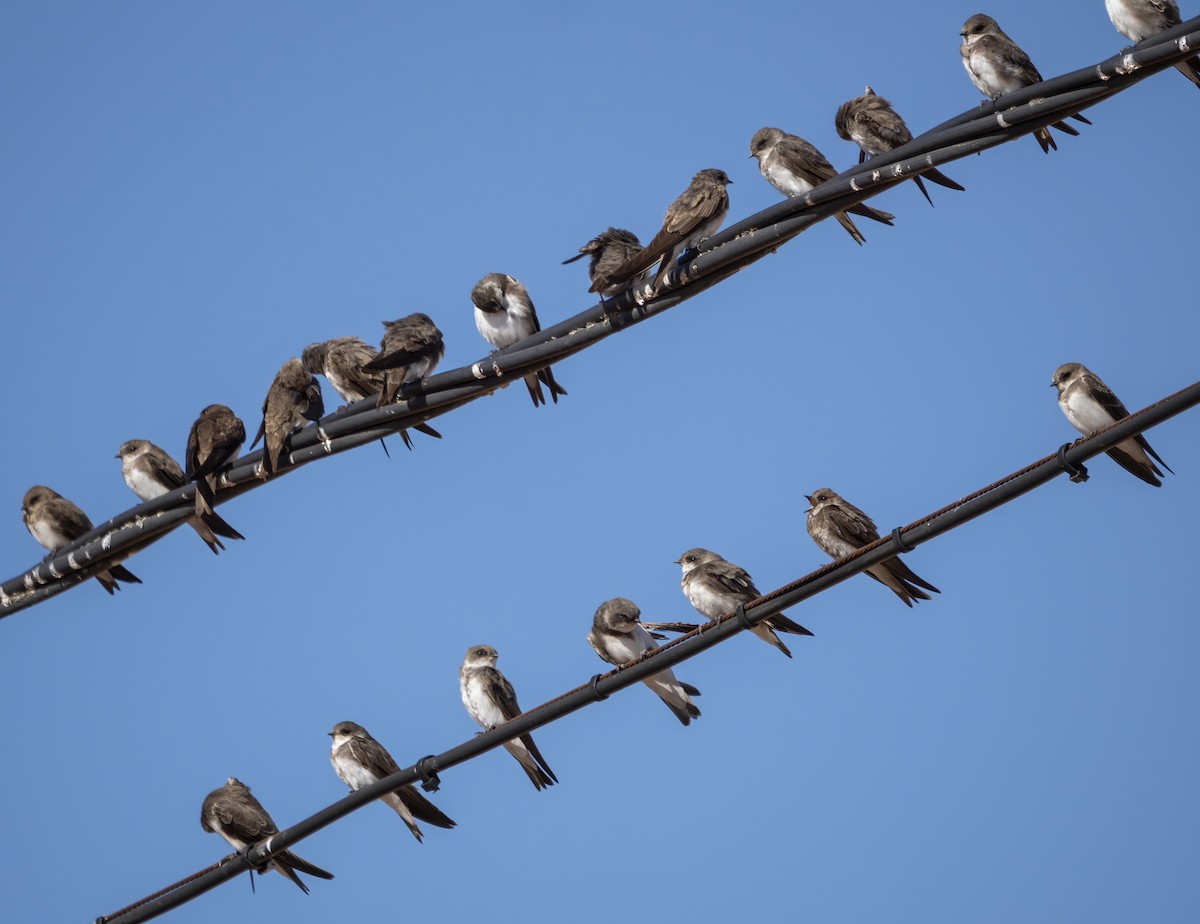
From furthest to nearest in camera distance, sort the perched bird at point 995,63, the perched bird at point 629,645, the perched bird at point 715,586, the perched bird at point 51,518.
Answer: the perched bird at point 51,518 < the perched bird at point 995,63 < the perched bird at point 715,586 < the perched bird at point 629,645

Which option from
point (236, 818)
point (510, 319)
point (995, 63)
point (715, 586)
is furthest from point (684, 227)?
point (236, 818)

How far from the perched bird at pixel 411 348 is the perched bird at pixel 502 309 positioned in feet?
5.17

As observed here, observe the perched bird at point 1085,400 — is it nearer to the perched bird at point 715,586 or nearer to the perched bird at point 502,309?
the perched bird at point 715,586

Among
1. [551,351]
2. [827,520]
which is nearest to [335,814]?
[551,351]

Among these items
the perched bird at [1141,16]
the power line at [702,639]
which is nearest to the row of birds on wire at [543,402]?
the perched bird at [1141,16]

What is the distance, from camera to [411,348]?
12.7 meters

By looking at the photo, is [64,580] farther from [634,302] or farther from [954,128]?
[954,128]

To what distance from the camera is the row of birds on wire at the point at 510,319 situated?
10523 millimetres

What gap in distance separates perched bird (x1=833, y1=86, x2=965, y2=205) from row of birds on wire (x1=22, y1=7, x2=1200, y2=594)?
0.01m

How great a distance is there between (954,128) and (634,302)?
1.76 m

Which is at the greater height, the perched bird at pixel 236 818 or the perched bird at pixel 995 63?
the perched bird at pixel 995 63

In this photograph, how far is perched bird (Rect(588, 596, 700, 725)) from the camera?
41.6 feet

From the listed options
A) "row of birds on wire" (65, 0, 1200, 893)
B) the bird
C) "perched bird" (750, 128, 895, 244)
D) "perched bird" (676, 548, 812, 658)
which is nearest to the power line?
"row of birds on wire" (65, 0, 1200, 893)

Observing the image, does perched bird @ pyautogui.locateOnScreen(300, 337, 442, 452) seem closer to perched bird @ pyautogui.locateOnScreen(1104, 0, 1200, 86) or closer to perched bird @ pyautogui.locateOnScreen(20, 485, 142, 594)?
perched bird @ pyautogui.locateOnScreen(20, 485, 142, 594)
